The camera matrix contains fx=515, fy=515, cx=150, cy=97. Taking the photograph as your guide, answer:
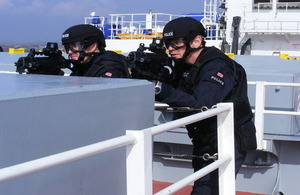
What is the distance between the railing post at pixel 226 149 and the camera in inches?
111

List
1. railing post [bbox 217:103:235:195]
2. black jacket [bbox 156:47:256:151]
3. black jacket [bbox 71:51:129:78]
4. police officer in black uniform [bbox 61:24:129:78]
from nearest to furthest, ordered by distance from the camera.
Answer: railing post [bbox 217:103:235:195] → black jacket [bbox 156:47:256:151] → black jacket [bbox 71:51:129:78] → police officer in black uniform [bbox 61:24:129:78]

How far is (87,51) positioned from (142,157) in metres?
1.90

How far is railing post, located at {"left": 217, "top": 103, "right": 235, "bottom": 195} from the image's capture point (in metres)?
2.83

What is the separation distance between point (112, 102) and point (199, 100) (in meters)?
0.81

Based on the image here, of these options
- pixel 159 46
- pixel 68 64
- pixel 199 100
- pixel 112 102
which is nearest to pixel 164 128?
pixel 112 102

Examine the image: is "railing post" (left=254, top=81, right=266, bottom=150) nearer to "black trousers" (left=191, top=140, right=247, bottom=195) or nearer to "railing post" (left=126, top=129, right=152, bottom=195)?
"black trousers" (left=191, top=140, right=247, bottom=195)

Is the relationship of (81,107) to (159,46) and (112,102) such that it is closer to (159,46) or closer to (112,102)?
(112,102)

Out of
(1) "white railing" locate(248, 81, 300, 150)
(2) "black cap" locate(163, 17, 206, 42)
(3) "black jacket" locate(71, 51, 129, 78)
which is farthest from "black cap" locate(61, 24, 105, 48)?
(1) "white railing" locate(248, 81, 300, 150)

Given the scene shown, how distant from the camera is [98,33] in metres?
3.70

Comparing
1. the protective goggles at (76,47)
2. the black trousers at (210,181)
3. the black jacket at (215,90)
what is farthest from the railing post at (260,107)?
the protective goggles at (76,47)

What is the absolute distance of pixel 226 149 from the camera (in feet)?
9.45

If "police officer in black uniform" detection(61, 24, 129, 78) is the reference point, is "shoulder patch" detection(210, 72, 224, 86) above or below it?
below

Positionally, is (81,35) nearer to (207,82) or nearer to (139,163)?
(207,82)

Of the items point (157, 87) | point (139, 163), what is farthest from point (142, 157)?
point (157, 87)
